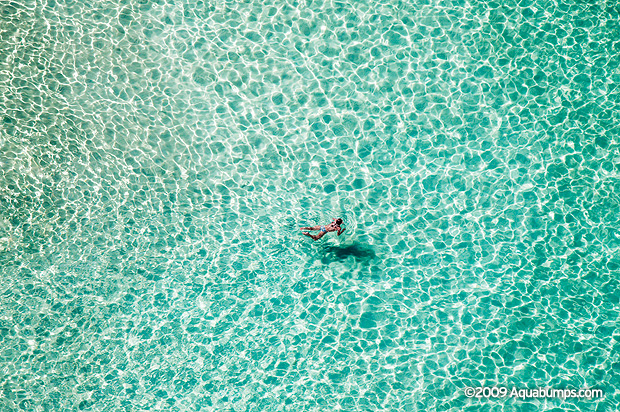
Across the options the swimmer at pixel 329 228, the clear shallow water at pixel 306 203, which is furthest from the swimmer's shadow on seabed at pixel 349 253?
the swimmer at pixel 329 228

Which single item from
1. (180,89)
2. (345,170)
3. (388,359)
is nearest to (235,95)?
(180,89)

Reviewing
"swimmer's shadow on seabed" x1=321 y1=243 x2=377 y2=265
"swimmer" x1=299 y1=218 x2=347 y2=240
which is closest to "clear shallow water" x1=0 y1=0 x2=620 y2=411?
"swimmer's shadow on seabed" x1=321 y1=243 x2=377 y2=265

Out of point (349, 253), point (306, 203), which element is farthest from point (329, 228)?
point (306, 203)

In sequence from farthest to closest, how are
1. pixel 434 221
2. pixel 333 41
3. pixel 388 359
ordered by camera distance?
pixel 333 41
pixel 434 221
pixel 388 359

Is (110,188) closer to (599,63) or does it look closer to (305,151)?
(305,151)

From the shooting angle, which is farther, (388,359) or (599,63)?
(599,63)

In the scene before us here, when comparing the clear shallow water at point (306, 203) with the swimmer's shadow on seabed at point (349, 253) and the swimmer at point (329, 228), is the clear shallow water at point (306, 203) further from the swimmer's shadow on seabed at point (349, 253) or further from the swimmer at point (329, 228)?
the swimmer at point (329, 228)

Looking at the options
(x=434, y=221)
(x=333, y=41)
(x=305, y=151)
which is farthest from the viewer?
(x=333, y=41)
